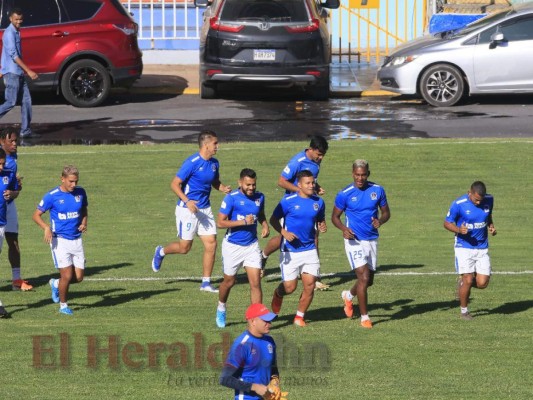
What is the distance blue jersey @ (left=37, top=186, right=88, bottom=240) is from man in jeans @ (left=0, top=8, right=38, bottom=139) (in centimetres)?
846

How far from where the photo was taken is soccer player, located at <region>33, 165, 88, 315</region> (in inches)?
542

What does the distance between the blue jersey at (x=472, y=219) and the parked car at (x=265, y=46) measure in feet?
39.2

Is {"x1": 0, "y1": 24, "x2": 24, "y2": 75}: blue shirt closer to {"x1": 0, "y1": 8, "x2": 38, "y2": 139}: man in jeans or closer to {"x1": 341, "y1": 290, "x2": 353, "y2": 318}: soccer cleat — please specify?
{"x1": 0, "y1": 8, "x2": 38, "y2": 139}: man in jeans

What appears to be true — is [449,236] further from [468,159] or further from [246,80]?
[246,80]

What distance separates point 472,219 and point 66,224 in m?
4.15

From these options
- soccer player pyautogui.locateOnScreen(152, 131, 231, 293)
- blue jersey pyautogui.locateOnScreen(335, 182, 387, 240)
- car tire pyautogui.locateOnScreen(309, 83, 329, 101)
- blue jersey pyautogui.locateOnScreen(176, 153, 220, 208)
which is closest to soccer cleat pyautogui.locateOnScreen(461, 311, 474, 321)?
blue jersey pyautogui.locateOnScreen(335, 182, 387, 240)

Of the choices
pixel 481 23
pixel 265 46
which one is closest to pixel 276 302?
pixel 265 46

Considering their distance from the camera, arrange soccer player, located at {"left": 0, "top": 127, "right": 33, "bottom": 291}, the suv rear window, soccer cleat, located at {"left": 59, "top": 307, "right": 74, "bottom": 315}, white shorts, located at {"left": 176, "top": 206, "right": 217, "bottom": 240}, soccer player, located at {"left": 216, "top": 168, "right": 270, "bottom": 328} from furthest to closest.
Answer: the suv rear window, white shorts, located at {"left": 176, "top": 206, "right": 217, "bottom": 240}, soccer player, located at {"left": 0, "top": 127, "right": 33, "bottom": 291}, soccer cleat, located at {"left": 59, "top": 307, "right": 74, "bottom": 315}, soccer player, located at {"left": 216, "top": 168, "right": 270, "bottom": 328}

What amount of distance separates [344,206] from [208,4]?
50.7ft

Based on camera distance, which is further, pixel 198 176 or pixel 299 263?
pixel 198 176

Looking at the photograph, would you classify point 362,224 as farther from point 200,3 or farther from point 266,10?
point 200,3

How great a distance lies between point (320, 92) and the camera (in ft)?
86.0

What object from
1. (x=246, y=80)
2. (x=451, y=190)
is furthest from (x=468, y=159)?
(x=246, y=80)

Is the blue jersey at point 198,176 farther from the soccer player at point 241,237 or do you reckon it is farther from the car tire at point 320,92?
the car tire at point 320,92
